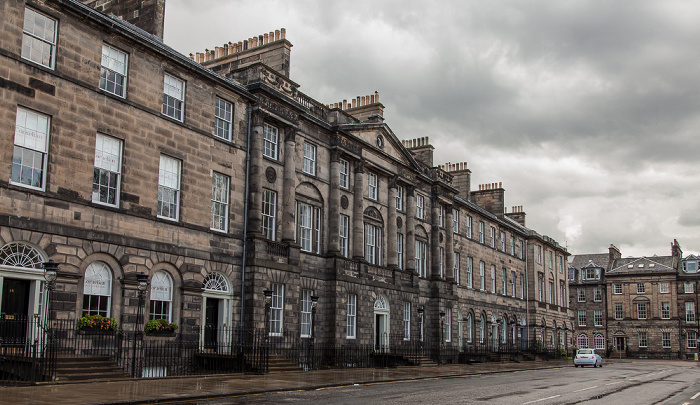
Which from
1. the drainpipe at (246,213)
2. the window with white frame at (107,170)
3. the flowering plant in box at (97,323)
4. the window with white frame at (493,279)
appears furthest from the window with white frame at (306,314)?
the window with white frame at (493,279)

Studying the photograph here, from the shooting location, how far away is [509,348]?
52.4 metres

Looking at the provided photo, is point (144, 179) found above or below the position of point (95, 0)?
below

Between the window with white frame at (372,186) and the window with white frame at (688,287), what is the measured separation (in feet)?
203

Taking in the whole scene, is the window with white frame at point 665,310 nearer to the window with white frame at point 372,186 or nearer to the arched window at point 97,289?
the window with white frame at point 372,186

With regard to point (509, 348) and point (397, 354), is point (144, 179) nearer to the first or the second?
point (397, 354)

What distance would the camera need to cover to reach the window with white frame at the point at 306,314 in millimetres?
29392

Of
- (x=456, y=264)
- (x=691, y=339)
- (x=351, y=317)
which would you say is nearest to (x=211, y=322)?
(x=351, y=317)

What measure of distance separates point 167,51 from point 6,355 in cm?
1140

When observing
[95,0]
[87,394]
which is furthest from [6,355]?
[95,0]

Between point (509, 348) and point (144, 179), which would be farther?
point (509, 348)

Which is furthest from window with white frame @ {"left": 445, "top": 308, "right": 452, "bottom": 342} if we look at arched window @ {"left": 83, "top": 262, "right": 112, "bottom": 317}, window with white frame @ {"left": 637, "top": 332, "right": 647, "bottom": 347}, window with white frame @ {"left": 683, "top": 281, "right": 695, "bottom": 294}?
window with white frame @ {"left": 683, "top": 281, "right": 695, "bottom": 294}

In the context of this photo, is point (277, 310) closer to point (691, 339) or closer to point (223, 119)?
point (223, 119)

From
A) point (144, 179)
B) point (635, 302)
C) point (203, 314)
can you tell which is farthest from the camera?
point (635, 302)

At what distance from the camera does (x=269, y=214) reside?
28000 millimetres
